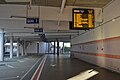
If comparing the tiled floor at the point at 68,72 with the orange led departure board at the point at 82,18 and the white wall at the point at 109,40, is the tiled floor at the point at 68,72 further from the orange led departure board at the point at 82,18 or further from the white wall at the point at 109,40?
the orange led departure board at the point at 82,18

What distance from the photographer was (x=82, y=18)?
44.6ft

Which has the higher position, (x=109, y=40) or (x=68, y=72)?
(x=109, y=40)

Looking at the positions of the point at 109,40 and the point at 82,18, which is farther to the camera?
the point at 109,40

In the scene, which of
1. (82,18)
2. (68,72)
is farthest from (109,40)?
(68,72)

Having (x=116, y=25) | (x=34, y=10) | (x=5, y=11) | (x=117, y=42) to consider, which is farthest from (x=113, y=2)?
(x=5, y=11)

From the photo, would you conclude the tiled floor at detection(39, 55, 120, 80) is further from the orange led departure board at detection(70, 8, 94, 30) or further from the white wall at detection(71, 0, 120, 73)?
the orange led departure board at detection(70, 8, 94, 30)

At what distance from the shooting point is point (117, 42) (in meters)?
13.9

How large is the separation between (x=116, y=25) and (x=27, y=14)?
597cm

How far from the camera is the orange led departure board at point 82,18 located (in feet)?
44.2

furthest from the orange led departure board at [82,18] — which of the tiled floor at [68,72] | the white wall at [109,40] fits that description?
the tiled floor at [68,72]

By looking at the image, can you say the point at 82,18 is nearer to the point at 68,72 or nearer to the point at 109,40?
the point at 109,40

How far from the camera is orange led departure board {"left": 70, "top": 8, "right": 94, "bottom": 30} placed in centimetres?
1347

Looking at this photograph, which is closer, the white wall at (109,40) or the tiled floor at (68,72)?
the tiled floor at (68,72)

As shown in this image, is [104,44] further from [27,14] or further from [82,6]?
[27,14]
